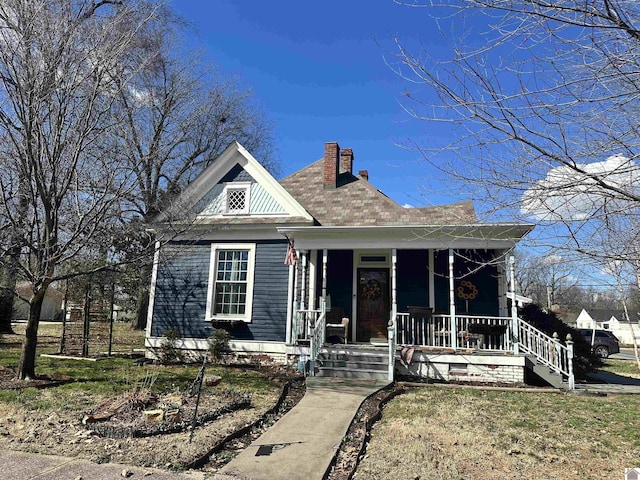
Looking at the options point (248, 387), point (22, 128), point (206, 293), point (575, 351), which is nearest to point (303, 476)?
point (248, 387)

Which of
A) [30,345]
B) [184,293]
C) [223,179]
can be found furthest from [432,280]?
[30,345]

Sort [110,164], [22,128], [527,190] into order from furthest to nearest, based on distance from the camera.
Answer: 1. [110,164]
2. [22,128]
3. [527,190]

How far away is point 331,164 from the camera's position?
14492mm

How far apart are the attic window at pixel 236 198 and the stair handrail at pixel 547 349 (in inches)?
313

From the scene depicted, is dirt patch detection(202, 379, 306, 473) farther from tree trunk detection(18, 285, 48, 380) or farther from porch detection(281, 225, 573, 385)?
tree trunk detection(18, 285, 48, 380)

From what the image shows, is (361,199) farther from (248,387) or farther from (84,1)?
(84,1)

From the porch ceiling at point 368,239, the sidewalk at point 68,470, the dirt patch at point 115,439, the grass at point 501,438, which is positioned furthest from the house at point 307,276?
the sidewalk at point 68,470

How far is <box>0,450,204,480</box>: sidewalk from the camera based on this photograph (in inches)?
149

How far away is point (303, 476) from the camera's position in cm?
398

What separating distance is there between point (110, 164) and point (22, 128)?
157 centimetres

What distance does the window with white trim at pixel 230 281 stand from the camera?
1195 cm

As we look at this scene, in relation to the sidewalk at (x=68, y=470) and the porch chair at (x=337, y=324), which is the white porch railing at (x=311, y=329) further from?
the sidewalk at (x=68, y=470)

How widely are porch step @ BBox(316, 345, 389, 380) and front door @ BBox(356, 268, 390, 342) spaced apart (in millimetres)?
1543

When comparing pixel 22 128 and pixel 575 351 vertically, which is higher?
pixel 22 128
